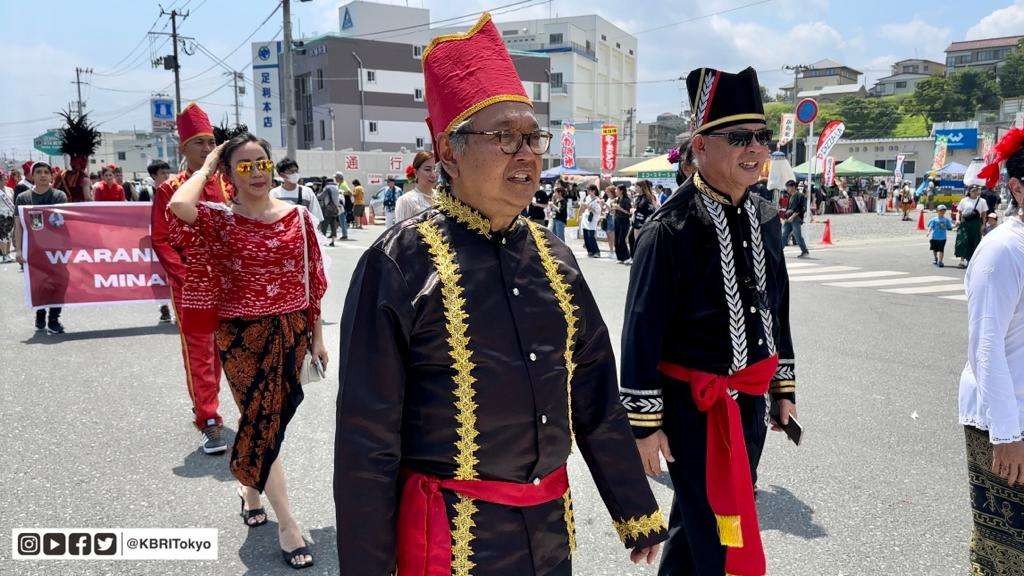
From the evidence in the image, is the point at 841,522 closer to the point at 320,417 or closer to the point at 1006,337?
the point at 1006,337

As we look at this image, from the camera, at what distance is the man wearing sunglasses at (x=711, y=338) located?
254 cm

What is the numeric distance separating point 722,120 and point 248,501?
318 cm

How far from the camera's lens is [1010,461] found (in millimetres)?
2367

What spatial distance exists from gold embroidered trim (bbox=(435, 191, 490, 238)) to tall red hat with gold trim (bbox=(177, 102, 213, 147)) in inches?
137

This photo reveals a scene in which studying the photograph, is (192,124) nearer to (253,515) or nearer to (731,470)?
(253,515)

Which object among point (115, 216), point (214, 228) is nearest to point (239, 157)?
point (214, 228)

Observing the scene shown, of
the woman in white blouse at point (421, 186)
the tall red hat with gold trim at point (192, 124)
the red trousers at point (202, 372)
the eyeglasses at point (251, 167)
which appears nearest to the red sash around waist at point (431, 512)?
the eyeglasses at point (251, 167)

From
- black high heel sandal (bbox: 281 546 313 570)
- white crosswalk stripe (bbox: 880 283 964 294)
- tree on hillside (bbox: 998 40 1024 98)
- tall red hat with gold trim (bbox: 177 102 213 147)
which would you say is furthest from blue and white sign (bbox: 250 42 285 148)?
tree on hillside (bbox: 998 40 1024 98)

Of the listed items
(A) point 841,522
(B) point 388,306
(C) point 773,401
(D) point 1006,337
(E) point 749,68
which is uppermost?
(E) point 749,68

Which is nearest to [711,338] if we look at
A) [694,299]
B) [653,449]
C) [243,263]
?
[694,299]

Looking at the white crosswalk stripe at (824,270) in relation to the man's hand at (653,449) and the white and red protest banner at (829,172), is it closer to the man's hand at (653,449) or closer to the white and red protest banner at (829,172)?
the man's hand at (653,449)

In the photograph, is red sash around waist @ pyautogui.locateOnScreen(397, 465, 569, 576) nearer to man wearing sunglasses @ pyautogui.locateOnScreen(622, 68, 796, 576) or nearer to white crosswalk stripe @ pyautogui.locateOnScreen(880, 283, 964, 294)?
man wearing sunglasses @ pyautogui.locateOnScreen(622, 68, 796, 576)

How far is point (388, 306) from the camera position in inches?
66.8

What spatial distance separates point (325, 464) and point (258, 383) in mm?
1343
